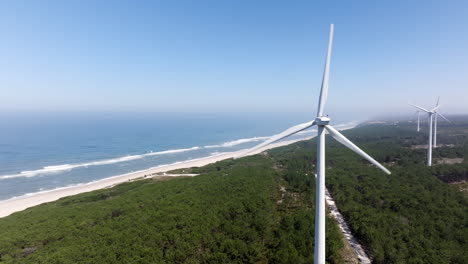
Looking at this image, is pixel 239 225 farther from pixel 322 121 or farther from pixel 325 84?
pixel 325 84

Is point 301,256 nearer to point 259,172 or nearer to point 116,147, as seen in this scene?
point 259,172

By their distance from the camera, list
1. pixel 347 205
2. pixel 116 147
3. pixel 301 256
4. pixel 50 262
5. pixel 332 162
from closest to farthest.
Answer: pixel 50 262, pixel 301 256, pixel 347 205, pixel 332 162, pixel 116 147

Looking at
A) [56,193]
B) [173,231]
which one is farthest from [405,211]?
[56,193]

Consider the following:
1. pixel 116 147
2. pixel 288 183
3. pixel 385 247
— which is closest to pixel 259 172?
pixel 288 183

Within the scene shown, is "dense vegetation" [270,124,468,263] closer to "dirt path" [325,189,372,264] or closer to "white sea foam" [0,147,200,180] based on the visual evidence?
"dirt path" [325,189,372,264]

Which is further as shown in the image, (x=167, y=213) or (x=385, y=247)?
(x=167, y=213)

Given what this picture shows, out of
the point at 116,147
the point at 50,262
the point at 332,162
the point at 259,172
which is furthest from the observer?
the point at 116,147

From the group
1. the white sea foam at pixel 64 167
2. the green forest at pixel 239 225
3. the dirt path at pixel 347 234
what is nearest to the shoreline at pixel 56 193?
the green forest at pixel 239 225

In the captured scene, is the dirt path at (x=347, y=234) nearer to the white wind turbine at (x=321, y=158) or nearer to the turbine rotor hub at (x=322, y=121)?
the white wind turbine at (x=321, y=158)

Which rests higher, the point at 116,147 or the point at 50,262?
the point at 116,147
